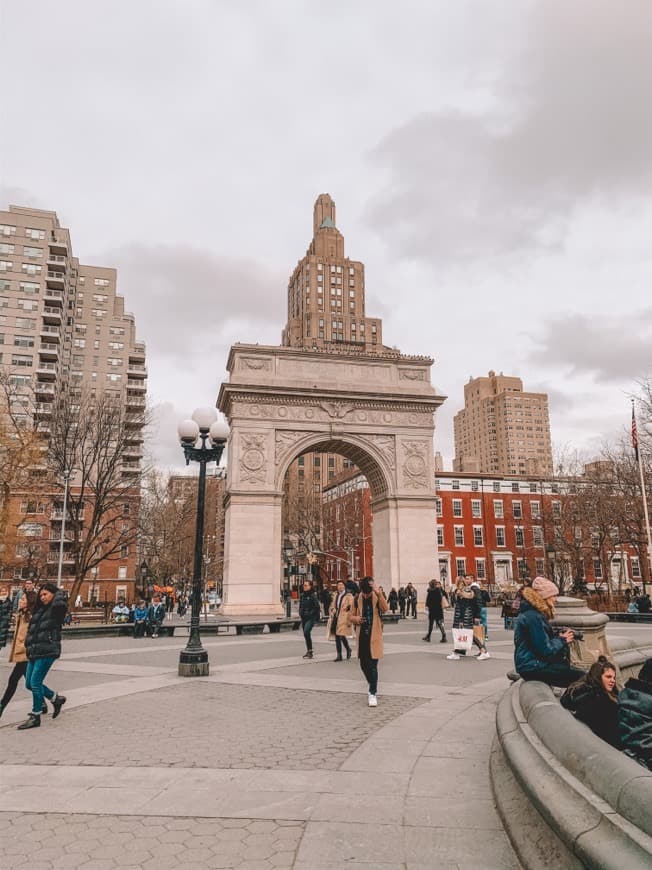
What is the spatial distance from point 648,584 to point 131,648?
28148mm

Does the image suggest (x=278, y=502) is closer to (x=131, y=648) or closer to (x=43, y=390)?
(x=131, y=648)

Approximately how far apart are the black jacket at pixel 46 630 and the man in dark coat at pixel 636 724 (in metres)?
6.45

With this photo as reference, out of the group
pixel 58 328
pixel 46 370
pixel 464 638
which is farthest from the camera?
pixel 58 328

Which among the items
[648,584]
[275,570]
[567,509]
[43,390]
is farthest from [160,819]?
[43,390]

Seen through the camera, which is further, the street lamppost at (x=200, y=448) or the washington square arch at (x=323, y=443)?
the washington square arch at (x=323, y=443)

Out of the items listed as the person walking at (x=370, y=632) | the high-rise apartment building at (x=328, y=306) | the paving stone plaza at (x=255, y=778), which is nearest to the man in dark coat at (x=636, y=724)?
the paving stone plaza at (x=255, y=778)

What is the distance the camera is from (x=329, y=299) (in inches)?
4387

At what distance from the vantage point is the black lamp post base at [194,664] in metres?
11.2

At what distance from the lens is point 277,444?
32812mm

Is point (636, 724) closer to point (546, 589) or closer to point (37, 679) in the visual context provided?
point (546, 589)

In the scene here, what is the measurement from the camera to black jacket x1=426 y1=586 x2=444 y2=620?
1667 centimetres

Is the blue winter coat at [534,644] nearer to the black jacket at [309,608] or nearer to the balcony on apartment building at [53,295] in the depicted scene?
the black jacket at [309,608]

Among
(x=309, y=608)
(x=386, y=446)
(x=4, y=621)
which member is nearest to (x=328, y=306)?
(x=386, y=446)

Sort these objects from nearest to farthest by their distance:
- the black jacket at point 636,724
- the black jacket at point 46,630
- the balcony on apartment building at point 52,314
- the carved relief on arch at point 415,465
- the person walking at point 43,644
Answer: the black jacket at point 636,724, the person walking at point 43,644, the black jacket at point 46,630, the carved relief on arch at point 415,465, the balcony on apartment building at point 52,314
